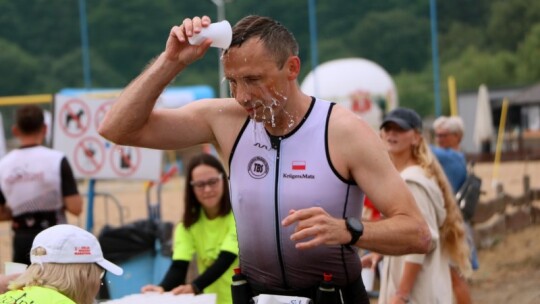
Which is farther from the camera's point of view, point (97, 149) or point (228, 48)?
point (97, 149)

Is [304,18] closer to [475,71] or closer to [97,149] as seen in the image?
[475,71]

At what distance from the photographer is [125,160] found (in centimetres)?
807

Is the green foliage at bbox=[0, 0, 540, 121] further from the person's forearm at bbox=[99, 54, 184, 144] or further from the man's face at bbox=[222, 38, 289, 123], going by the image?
the man's face at bbox=[222, 38, 289, 123]

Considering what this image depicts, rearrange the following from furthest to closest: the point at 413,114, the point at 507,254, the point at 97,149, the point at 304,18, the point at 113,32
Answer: the point at 113,32 → the point at 304,18 → the point at 507,254 → the point at 97,149 → the point at 413,114

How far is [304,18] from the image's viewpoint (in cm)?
2509

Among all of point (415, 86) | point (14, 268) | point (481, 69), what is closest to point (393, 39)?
point (415, 86)

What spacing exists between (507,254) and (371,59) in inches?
586

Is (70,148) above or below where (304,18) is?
below

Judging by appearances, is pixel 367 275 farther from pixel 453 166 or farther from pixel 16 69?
pixel 16 69

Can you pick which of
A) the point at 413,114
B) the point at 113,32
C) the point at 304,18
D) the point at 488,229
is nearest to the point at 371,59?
the point at 304,18

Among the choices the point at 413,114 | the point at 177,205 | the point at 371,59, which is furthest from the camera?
the point at 371,59

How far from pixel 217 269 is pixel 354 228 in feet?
6.98

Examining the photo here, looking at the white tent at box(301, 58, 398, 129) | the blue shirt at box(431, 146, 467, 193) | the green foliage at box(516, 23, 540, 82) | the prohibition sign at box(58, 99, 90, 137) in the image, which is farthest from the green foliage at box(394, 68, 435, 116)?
the prohibition sign at box(58, 99, 90, 137)

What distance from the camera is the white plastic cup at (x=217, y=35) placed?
10.2 feet
